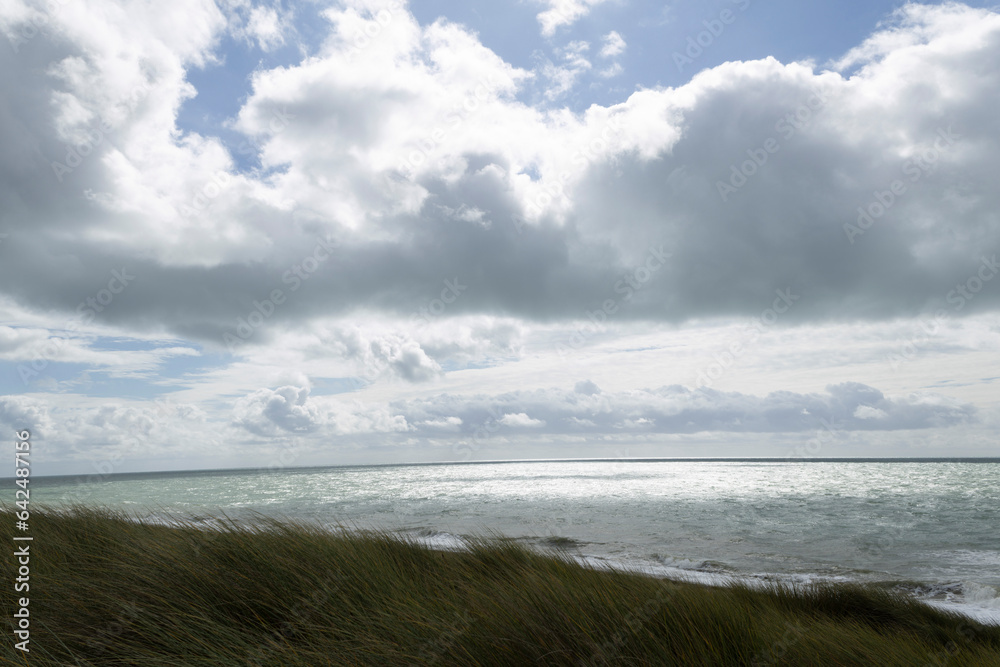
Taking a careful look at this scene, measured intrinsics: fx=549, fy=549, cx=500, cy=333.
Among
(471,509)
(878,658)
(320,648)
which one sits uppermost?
(320,648)

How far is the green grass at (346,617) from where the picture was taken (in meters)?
3.65

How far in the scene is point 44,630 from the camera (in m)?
4.09

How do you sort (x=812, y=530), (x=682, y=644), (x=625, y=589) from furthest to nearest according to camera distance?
(x=812, y=530), (x=625, y=589), (x=682, y=644)

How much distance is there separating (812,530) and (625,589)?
20911 millimetres

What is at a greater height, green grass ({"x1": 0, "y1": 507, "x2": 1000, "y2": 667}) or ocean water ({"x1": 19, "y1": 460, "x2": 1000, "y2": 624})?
green grass ({"x1": 0, "y1": 507, "x2": 1000, "y2": 667})

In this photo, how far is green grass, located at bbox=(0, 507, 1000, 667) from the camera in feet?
12.0

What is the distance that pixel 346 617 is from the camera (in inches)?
172

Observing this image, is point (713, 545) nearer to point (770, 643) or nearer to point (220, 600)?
point (770, 643)

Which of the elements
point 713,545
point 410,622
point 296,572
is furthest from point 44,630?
point 713,545

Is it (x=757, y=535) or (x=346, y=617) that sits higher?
(x=346, y=617)

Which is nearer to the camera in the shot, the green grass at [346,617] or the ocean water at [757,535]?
the green grass at [346,617]

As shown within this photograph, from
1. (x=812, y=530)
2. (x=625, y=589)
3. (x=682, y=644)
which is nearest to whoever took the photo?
(x=682, y=644)

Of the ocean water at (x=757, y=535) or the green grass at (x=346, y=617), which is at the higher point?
the green grass at (x=346, y=617)

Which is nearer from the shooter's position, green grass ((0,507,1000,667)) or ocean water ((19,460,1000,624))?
green grass ((0,507,1000,667))
